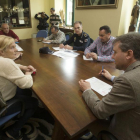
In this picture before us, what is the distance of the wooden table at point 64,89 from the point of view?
0.75 metres

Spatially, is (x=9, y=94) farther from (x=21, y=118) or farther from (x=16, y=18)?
(x=16, y=18)

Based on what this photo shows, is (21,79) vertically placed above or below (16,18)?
below

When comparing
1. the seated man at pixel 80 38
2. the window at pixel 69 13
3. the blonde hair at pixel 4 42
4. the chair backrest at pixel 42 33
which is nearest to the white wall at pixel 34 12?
the window at pixel 69 13

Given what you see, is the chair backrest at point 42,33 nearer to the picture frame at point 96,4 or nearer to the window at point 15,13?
the picture frame at point 96,4

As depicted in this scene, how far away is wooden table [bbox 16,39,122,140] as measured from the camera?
0.75 meters

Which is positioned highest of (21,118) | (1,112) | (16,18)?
(16,18)

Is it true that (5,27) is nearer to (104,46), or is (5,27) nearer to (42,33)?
(42,33)

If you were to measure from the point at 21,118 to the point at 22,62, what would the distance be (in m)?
0.74

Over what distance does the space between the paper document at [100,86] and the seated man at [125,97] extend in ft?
0.56

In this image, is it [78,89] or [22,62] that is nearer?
[78,89]

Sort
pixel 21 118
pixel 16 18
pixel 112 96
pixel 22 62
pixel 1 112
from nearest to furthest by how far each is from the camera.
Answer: pixel 112 96, pixel 1 112, pixel 21 118, pixel 22 62, pixel 16 18

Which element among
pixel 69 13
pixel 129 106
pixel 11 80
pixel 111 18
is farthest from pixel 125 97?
pixel 69 13

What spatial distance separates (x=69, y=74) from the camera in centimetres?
132

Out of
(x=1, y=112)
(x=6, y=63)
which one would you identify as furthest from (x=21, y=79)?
(x=1, y=112)
